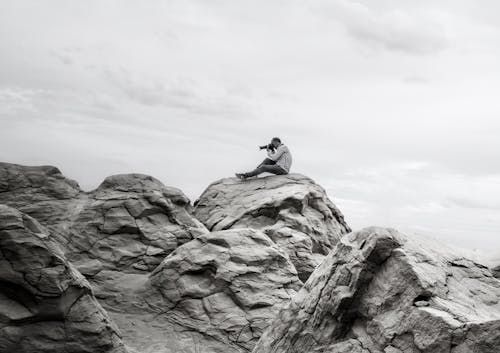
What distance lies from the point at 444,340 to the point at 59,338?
21.9 feet

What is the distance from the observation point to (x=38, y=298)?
9.52m

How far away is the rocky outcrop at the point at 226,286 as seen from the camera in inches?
504

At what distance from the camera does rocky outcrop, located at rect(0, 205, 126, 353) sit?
9.45 metres

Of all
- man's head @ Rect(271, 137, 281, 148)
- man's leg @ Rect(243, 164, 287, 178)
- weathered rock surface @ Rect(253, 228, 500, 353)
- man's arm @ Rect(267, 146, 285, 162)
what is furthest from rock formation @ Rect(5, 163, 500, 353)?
man's head @ Rect(271, 137, 281, 148)

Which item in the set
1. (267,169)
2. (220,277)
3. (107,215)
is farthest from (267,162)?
(220,277)

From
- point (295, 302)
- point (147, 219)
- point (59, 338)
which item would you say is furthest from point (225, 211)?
point (295, 302)

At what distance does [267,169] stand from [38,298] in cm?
1443

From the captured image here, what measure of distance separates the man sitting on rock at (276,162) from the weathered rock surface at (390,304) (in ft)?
49.2

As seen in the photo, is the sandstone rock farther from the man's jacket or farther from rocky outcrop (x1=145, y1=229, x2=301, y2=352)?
the man's jacket

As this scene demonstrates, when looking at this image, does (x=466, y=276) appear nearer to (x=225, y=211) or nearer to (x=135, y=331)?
(x=135, y=331)

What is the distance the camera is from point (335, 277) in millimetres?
7484

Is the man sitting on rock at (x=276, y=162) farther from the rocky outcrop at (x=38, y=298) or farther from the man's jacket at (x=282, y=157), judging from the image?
the rocky outcrop at (x=38, y=298)

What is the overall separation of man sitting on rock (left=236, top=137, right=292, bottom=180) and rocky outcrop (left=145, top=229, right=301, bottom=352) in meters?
8.65

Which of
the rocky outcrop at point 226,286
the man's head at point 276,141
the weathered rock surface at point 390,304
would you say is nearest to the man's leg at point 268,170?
the man's head at point 276,141
